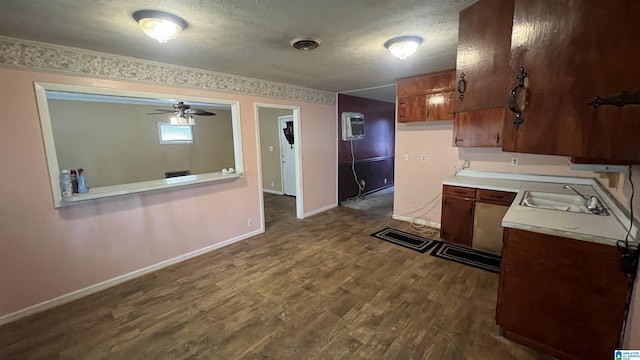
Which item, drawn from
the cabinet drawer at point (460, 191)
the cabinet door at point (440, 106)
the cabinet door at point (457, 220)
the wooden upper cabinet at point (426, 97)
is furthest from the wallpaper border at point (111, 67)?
the cabinet door at point (457, 220)

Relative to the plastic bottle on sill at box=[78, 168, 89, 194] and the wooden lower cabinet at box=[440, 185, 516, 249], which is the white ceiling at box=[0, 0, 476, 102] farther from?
the wooden lower cabinet at box=[440, 185, 516, 249]

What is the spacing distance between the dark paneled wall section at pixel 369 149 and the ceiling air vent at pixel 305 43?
3.09 meters

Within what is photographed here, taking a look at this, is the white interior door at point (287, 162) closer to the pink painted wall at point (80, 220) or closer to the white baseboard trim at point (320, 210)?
the white baseboard trim at point (320, 210)

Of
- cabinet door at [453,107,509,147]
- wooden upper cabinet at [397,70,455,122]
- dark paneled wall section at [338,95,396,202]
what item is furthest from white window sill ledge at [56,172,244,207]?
cabinet door at [453,107,509,147]

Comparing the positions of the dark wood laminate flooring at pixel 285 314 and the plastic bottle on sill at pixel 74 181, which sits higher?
the plastic bottle on sill at pixel 74 181

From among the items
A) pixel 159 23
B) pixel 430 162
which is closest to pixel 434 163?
pixel 430 162

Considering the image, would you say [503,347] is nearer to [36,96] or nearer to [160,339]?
[160,339]

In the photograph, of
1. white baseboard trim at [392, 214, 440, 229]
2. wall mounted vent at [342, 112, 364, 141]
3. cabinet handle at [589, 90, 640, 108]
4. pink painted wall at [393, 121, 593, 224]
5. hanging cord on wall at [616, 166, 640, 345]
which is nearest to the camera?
cabinet handle at [589, 90, 640, 108]

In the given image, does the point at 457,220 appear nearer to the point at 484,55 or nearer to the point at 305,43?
the point at 484,55

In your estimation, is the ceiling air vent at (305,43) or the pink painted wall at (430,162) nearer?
the ceiling air vent at (305,43)

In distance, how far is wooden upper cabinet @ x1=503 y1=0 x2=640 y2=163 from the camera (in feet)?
2.68

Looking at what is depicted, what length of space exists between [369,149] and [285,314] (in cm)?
482

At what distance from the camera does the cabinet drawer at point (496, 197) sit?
9.91 ft

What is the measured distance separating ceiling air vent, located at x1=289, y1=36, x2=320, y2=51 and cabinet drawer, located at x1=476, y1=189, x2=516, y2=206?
259 centimetres
